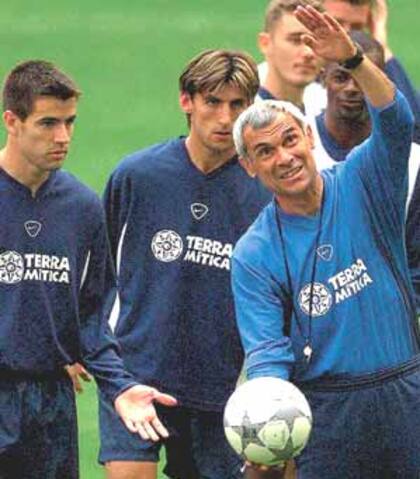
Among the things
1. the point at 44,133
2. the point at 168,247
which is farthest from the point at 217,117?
the point at 44,133

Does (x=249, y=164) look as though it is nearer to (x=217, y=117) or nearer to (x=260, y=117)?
(x=260, y=117)

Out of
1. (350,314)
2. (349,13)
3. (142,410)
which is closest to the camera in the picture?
(350,314)

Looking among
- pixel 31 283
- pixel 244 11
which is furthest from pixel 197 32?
pixel 31 283

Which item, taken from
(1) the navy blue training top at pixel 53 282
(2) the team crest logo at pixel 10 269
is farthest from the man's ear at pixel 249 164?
(2) the team crest logo at pixel 10 269

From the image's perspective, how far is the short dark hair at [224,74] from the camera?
35.8ft

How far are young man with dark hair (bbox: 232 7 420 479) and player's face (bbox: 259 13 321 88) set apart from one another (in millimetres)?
3036

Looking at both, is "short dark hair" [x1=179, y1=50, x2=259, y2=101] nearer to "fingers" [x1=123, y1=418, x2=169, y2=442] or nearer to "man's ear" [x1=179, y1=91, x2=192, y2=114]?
"man's ear" [x1=179, y1=91, x2=192, y2=114]

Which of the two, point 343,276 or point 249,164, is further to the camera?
point 249,164

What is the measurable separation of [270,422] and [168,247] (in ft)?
5.62

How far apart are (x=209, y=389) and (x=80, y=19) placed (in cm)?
1133

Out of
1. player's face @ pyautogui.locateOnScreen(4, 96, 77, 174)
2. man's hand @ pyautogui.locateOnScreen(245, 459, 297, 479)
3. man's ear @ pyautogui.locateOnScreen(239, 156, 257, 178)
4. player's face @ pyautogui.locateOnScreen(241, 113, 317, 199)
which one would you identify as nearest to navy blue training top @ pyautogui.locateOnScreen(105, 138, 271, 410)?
player's face @ pyautogui.locateOnScreen(4, 96, 77, 174)

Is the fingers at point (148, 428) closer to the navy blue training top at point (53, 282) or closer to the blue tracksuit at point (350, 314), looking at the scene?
the navy blue training top at point (53, 282)

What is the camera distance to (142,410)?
1006 centimetres

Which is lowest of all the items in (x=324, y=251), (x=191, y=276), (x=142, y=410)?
(x=142, y=410)
